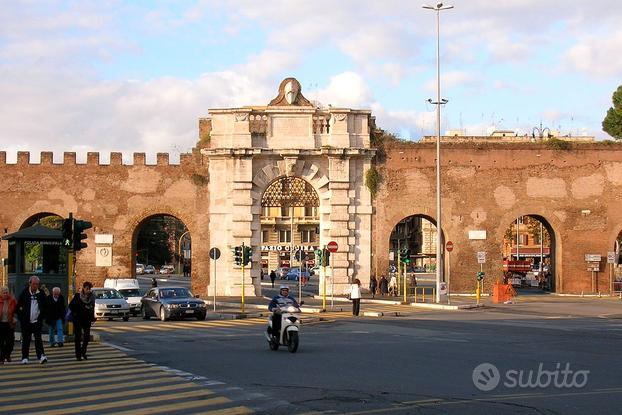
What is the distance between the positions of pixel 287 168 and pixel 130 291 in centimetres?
1165

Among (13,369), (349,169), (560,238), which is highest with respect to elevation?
(349,169)

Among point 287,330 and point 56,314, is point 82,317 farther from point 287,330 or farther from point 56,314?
point 287,330

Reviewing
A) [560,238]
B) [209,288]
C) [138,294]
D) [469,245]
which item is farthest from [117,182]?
[560,238]

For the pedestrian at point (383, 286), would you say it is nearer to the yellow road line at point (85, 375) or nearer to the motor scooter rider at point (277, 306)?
the motor scooter rider at point (277, 306)

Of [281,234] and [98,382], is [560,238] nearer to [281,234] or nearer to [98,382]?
[98,382]

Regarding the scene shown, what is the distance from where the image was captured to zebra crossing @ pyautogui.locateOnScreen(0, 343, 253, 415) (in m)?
13.1

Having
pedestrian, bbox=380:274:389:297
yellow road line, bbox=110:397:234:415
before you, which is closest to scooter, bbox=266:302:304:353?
yellow road line, bbox=110:397:234:415

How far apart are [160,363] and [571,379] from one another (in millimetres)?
7755

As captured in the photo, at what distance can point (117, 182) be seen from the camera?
5309 cm

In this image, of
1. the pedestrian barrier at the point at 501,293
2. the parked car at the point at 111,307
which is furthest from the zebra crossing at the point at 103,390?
the pedestrian barrier at the point at 501,293

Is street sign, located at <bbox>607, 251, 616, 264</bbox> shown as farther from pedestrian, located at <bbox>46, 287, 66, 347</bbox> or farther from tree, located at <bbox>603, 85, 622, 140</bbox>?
pedestrian, located at <bbox>46, 287, 66, 347</bbox>

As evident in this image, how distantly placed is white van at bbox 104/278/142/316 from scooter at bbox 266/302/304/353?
20.4m

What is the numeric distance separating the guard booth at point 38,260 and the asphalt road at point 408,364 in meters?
2.26

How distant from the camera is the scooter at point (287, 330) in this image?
21.3 meters
